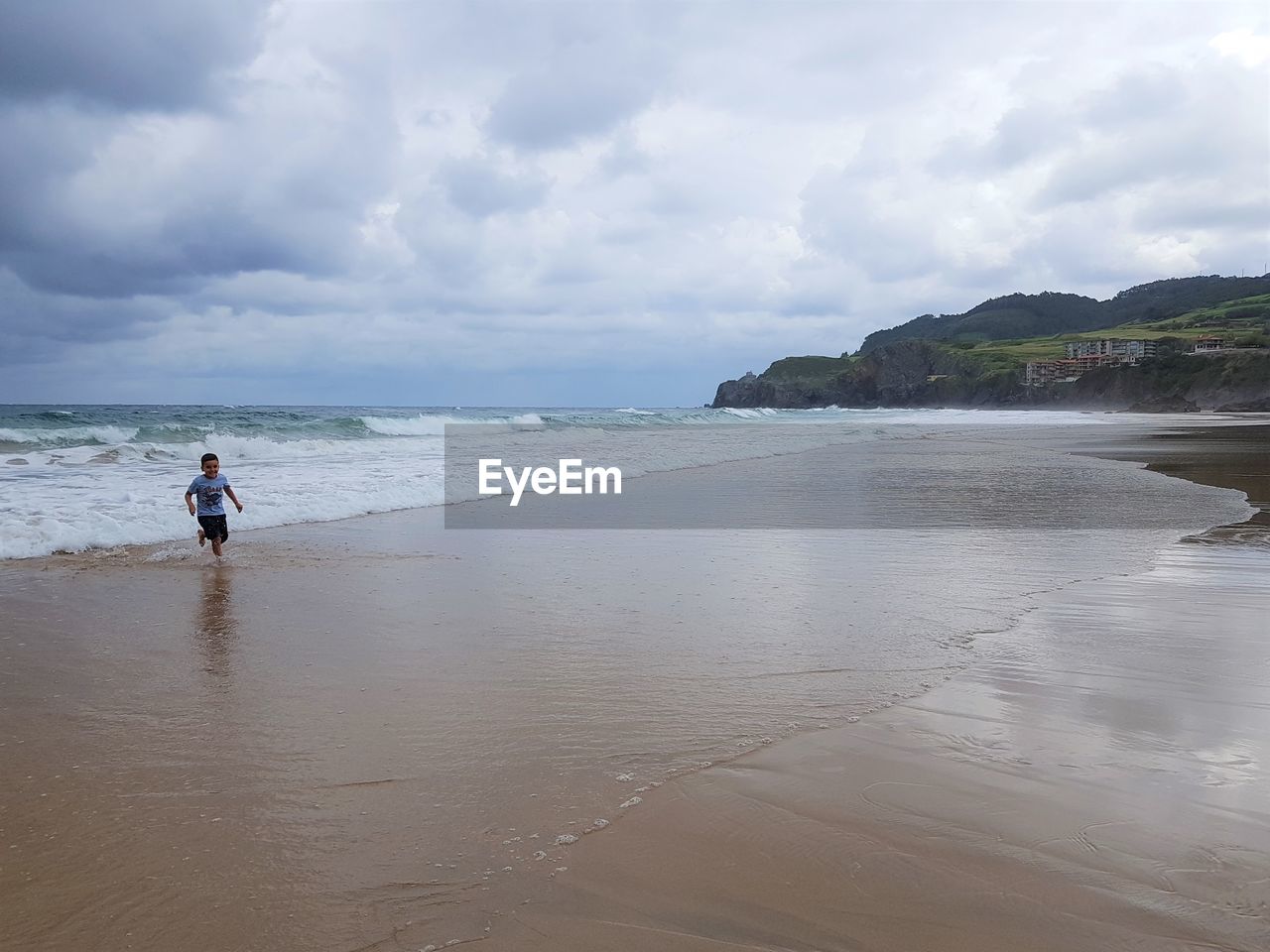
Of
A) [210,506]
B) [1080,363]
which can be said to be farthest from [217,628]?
[1080,363]

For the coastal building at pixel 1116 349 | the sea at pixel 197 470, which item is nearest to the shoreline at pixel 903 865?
the sea at pixel 197 470

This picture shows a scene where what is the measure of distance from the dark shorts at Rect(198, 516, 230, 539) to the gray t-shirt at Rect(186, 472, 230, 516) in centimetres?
7

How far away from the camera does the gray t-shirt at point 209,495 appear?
31.1 ft

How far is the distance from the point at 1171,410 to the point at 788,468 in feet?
266

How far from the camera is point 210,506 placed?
9555 millimetres

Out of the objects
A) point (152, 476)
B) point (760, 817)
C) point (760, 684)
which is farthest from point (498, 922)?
point (152, 476)

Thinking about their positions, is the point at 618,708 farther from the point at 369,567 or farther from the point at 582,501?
the point at 582,501

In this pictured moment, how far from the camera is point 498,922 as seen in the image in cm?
252

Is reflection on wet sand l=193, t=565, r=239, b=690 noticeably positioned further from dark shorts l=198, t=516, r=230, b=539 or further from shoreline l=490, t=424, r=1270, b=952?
shoreline l=490, t=424, r=1270, b=952

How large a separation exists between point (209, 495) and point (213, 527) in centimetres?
42

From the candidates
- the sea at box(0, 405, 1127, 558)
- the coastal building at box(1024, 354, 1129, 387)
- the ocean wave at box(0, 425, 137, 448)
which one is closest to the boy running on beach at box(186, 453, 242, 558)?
the sea at box(0, 405, 1127, 558)

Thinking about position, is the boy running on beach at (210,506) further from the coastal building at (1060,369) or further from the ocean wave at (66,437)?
the coastal building at (1060,369)

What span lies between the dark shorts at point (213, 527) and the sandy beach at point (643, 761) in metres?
1.45

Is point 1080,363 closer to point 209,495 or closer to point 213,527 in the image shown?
point 209,495
